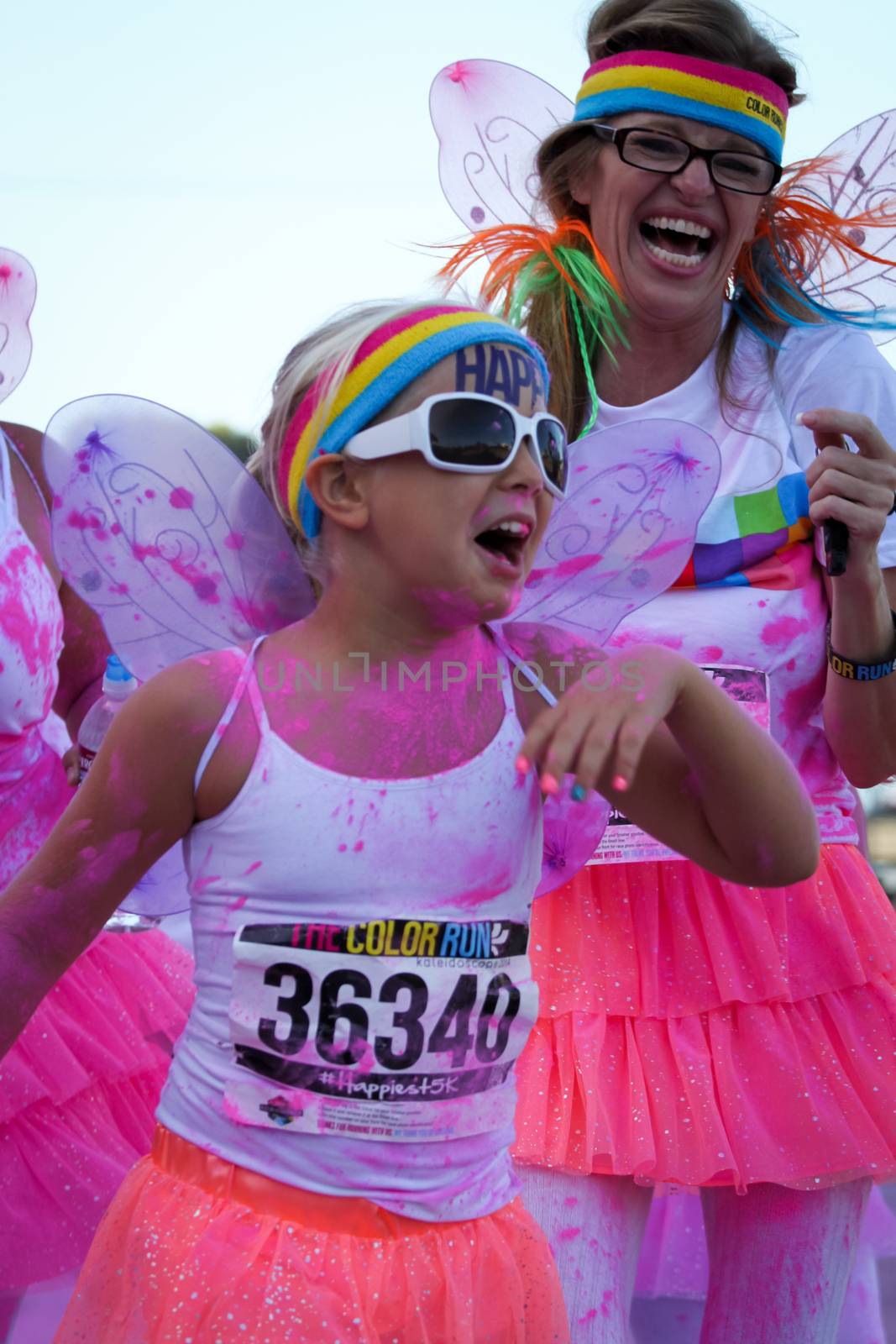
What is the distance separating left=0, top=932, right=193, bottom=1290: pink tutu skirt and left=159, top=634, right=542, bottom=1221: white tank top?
547mm

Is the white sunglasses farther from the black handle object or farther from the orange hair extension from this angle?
the orange hair extension

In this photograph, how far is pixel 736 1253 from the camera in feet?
7.50

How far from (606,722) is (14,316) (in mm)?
1737

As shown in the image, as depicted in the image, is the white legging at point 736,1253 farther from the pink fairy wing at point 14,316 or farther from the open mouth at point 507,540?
the pink fairy wing at point 14,316

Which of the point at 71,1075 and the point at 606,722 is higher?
the point at 606,722

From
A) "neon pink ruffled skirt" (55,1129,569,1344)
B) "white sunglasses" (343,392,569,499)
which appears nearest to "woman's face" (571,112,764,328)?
"white sunglasses" (343,392,569,499)

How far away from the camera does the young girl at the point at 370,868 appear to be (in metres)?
1.66

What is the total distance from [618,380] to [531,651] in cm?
83

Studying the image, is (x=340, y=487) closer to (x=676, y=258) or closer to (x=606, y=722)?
(x=606, y=722)

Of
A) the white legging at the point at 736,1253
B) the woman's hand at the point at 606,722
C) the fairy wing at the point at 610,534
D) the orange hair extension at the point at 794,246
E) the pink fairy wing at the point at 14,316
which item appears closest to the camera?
the woman's hand at the point at 606,722

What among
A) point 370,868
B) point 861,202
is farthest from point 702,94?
point 370,868

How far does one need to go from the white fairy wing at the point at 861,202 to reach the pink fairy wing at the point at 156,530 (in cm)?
135

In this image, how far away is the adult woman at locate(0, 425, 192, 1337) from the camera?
7.24 feet

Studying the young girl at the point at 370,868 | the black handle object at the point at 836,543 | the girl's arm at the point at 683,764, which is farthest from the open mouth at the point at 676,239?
the girl's arm at the point at 683,764
